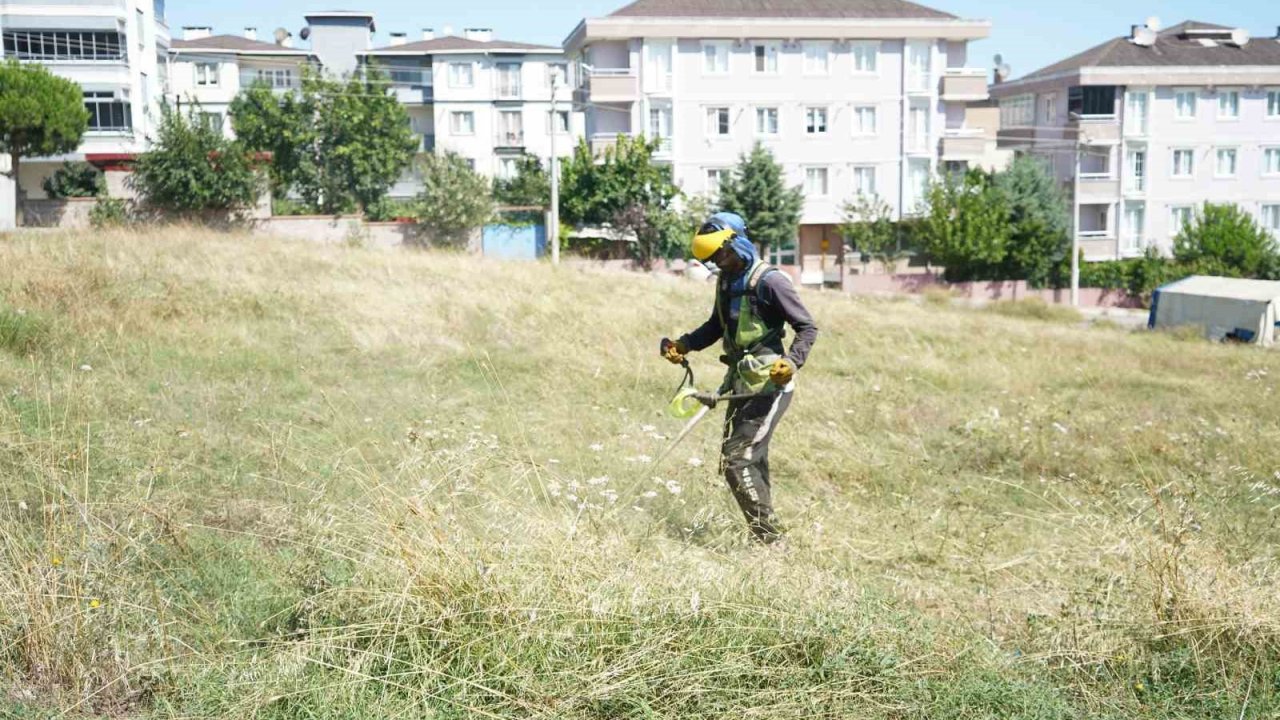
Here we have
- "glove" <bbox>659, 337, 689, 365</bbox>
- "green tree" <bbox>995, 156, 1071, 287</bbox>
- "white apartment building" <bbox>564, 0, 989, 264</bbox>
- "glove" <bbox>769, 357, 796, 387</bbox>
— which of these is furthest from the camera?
"white apartment building" <bbox>564, 0, 989, 264</bbox>

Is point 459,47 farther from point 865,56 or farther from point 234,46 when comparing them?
point 865,56

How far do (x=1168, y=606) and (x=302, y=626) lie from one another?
10.2 feet

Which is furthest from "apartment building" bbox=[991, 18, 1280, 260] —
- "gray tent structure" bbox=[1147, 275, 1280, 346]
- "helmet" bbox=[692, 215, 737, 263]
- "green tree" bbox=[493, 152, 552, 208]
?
"helmet" bbox=[692, 215, 737, 263]

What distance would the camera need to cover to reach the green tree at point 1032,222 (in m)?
45.9

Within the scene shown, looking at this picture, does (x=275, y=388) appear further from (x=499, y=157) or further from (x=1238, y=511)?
(x=499, y=157)

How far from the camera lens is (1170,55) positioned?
52.6 m

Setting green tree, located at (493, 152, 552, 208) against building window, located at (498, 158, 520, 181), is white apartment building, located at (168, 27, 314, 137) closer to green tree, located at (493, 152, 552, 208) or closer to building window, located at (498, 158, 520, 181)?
building window, located at (498, 158, 520, 181)

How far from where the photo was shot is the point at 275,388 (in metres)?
10.2

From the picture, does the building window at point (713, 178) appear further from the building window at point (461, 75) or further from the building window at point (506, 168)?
the building window at point (461, 75)

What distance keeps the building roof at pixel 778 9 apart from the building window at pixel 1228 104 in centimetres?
1256

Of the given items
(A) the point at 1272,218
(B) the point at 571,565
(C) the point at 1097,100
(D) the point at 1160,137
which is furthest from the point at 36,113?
(A) the point at 1272,218

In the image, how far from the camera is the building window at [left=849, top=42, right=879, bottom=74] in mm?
48969

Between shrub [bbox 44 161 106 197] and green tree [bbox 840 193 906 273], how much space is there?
1065 inches

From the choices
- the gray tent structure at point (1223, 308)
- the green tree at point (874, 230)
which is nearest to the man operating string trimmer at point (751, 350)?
the gray tent structure at point (1223, 308)
